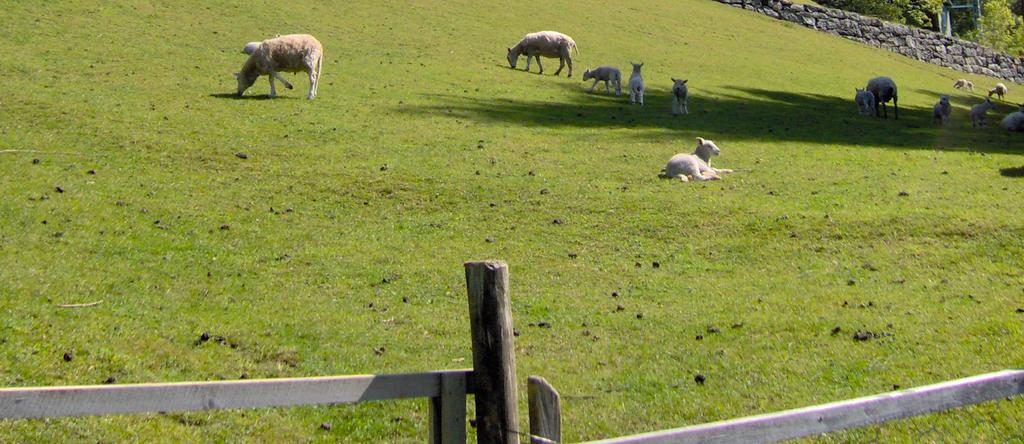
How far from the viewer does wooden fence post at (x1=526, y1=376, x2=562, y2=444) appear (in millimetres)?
4895

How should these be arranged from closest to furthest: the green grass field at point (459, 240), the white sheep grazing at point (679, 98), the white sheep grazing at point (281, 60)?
1. the green grass field at point (459, 240)
2. the white sheep grazing at point (281, 60)
3. the white sheep grazing at point (679, 98)

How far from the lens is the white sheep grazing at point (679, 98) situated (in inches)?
1059

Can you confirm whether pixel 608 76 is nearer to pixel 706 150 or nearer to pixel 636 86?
pixel 636 86

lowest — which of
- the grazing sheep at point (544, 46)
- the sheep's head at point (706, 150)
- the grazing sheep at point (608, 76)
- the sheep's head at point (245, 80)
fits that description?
the sheep's head at point (706, 150)

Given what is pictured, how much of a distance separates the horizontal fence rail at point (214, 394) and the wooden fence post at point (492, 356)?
0.38 feet

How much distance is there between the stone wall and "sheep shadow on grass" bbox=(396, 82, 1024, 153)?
25.3 metres

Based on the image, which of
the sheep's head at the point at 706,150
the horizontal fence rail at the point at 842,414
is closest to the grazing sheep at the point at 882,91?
the sheep's head at the point at 706,150

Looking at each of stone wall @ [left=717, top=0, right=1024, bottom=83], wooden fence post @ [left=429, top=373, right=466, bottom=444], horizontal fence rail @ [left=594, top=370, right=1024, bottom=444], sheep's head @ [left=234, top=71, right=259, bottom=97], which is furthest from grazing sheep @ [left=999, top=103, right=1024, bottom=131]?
stone wall @ [left=717, top=0, right=1024, bottom=83]

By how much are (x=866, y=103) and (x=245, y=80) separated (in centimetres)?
1653

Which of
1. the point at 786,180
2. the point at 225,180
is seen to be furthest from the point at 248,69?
the point at 786,180

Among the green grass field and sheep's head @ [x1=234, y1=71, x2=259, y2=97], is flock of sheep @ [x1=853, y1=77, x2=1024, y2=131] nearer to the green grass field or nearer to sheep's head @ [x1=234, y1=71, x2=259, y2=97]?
the green grass field

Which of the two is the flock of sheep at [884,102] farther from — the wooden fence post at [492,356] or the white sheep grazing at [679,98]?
the wooden fence post at [492,356]

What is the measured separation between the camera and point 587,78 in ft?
102

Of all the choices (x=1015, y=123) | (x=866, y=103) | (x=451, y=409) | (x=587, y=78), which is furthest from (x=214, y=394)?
(x=866, y=103)
